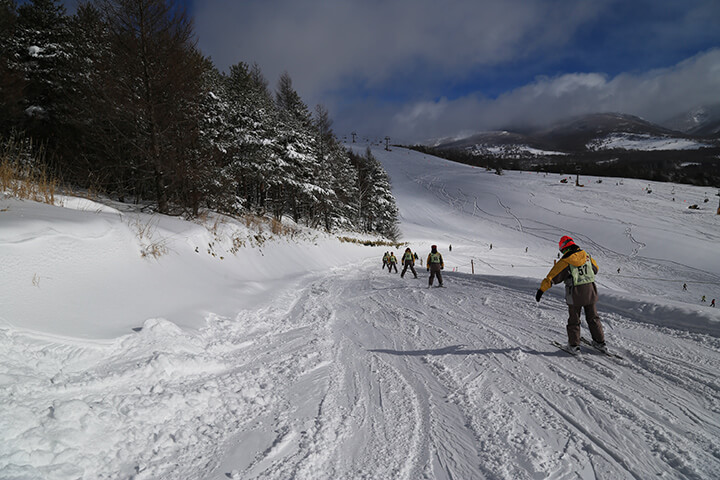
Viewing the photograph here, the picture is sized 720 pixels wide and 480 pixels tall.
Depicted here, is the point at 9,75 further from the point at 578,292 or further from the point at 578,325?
the point at 578,325

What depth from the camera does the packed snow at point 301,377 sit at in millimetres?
2330

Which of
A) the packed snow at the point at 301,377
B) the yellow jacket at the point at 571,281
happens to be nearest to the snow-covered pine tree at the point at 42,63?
the packed snow at the point at 301,377

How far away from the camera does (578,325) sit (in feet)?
14.2

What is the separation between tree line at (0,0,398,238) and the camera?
27.9 feet

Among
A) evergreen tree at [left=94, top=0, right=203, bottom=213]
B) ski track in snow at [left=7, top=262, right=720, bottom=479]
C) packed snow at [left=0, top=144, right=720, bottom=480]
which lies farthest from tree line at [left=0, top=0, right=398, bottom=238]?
ski track in snow at [left=7, top=262, right=720, bottom=479]

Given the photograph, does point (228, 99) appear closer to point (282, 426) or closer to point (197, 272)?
point (197, 272)

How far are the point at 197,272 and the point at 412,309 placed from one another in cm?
528

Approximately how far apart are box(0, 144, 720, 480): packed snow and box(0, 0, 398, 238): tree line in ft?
10.3

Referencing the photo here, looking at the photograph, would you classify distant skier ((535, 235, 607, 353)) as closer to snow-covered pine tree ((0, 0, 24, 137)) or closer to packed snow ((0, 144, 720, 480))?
packed snow ((0, 144, 720, 480))

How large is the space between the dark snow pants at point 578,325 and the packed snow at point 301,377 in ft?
0.80

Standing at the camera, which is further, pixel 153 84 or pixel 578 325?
pixel 153 84

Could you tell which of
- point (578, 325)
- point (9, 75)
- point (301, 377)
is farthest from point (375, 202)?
point (301, 377)

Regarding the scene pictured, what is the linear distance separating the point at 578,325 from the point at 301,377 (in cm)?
397

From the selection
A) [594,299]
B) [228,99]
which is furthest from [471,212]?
[594,299]
